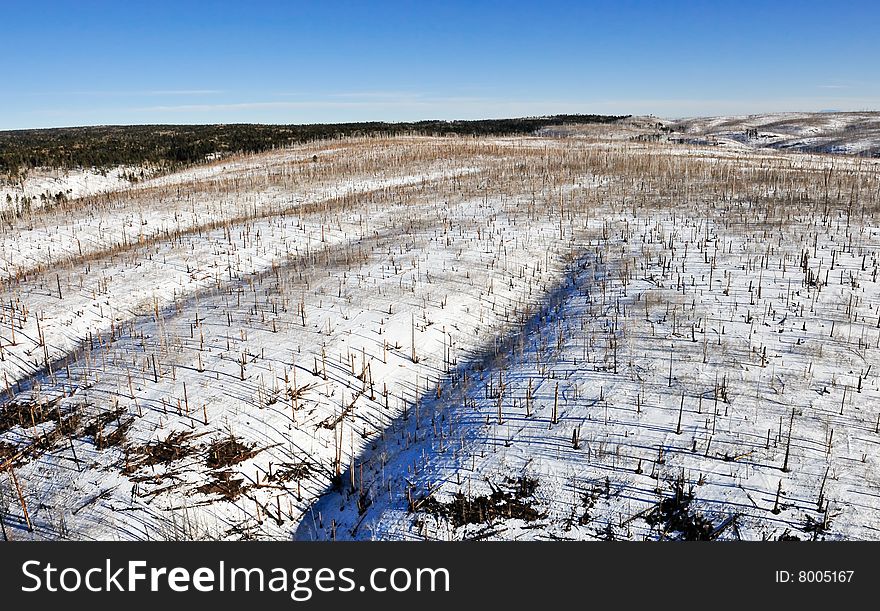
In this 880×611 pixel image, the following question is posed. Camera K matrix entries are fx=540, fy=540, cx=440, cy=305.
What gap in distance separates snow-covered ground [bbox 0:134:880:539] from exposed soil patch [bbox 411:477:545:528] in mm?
30

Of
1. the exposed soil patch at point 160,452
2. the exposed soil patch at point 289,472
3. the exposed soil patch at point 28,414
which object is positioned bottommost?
the exposed soil patch at point 289,472

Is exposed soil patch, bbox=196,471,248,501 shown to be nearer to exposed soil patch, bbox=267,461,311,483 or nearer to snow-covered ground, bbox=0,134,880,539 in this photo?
snow-covered ground, bbox=0,134,880,539

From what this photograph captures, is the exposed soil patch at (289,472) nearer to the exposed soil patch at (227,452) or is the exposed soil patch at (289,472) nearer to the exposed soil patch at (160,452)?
the exposed soil patch at (227,452)

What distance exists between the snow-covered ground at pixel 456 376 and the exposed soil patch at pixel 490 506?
3 centimetres

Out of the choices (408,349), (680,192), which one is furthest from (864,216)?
(408,349)

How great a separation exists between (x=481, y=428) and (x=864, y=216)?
14092 millimetres

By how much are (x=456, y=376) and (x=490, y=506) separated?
3461mm

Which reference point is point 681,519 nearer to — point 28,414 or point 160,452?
point 160,452

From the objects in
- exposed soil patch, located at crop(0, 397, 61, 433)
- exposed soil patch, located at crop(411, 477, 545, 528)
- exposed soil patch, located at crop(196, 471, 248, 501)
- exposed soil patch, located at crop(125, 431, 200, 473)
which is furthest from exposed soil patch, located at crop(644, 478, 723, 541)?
exposed soil patch, located at crop(0, 397, 61, 433)

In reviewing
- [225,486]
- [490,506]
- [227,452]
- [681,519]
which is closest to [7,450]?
[227,452]

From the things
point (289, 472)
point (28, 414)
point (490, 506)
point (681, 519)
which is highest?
point (28, 414)

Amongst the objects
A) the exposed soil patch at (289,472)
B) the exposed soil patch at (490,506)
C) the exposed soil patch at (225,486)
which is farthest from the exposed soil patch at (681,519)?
the exposed soil patch at (225,486)

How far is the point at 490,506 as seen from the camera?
5.72m

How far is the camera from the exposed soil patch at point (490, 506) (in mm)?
5566
